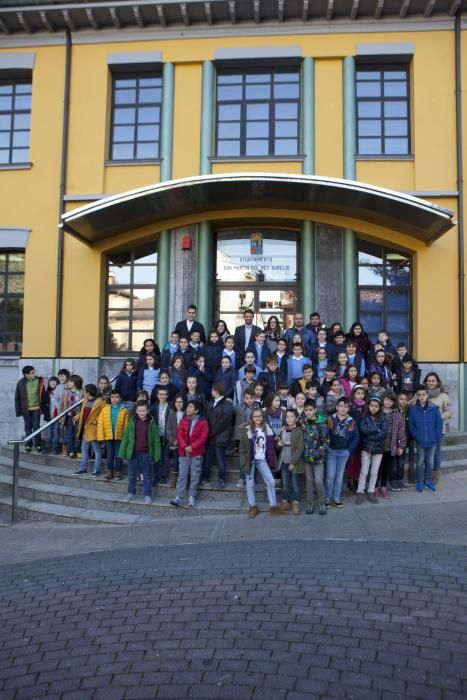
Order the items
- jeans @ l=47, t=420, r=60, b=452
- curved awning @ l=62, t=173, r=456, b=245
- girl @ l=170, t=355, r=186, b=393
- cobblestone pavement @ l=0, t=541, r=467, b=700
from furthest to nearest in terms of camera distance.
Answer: curved awning @ l=62, t=173, r=456, b=245 < jeans @ l=47, t=420, r=60, b=452 < girl @ l=170, t=355, r=186, b=393 < cobblestone pavement @ l=0, t=541, r=467, b=700

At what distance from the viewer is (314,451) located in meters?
7.68

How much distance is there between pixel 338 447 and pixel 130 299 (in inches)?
281

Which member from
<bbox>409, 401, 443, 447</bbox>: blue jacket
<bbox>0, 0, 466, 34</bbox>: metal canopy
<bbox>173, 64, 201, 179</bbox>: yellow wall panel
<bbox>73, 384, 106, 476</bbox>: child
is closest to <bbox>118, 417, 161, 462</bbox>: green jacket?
<bbox>73, 384, 106, 476</bbox>: child

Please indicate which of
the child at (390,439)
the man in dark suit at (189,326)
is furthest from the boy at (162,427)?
the child at (390,439)

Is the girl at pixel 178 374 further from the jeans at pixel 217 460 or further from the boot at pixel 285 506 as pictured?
the boot at pixel 285 506

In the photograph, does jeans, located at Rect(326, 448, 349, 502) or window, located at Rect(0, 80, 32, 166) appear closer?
jeans, located at Rect(326, 448, 349, 502)

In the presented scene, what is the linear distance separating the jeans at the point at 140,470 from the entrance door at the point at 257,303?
5546 millimetres

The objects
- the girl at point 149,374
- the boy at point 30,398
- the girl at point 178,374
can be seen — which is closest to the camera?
the girl at point 178,374

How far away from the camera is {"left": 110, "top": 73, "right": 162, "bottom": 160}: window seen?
1335 cm

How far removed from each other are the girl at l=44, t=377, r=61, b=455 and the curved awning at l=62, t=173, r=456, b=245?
329 cm

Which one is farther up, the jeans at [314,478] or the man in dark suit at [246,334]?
the man in dark suit at [246,334]

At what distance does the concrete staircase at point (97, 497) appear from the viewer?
8.07 metres

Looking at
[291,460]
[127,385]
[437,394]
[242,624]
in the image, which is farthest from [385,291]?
[242,624]

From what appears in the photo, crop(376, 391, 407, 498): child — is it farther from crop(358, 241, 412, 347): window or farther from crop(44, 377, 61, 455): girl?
crop(44, 377, 61, 455): girl
